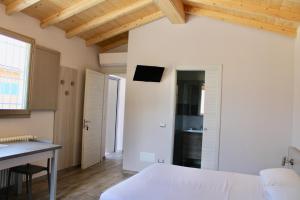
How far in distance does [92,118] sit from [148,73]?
153 cm

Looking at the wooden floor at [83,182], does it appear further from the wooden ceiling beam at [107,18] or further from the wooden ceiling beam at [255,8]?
the wooden ceiling beam at [255,8]

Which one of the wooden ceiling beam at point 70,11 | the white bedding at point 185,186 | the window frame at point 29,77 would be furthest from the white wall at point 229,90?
the window frame at point 29,77

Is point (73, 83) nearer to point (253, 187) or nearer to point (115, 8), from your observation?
point (115, 8)

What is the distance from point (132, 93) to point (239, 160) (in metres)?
2.18

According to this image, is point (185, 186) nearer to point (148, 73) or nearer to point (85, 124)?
point (148, 73)

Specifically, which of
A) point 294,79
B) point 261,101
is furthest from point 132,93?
point 294,79

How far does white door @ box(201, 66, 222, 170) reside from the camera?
438 centimetres

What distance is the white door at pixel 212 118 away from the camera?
4.38m

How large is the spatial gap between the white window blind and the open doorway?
9.90 ft

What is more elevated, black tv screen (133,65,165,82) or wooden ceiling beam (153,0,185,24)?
wooden ceiling beam (153,0,185,24)

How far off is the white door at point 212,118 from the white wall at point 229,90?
0.10 meters

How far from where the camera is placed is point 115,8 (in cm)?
419

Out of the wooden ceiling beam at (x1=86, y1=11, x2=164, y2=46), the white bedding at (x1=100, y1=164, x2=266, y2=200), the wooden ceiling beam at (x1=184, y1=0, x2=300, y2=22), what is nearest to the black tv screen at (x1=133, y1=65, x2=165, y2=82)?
the wooden ceiling beam at (x1=86, y1=11, x2=164, y2=46)

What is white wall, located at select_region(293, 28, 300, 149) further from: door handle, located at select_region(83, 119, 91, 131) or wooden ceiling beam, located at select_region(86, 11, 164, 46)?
door handle, located at select_region(83, 119, 91, 131)
